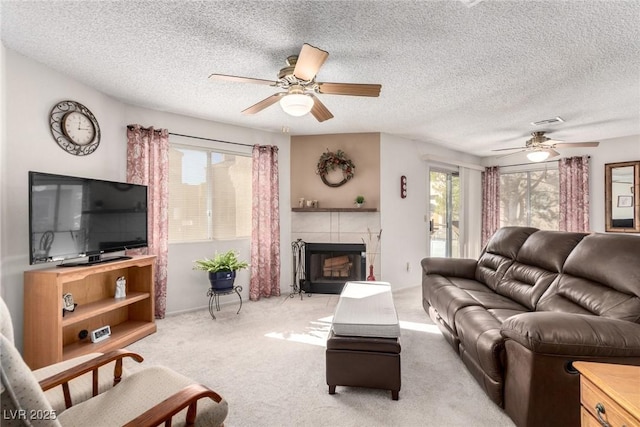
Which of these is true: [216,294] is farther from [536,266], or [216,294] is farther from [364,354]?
[536,266]

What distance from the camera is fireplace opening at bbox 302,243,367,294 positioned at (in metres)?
4.77

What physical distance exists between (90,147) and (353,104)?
9.19ft

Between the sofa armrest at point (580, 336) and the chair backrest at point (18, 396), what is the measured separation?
1.97 m

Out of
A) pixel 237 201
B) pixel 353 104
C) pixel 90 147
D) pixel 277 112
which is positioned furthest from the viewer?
pixel 237 201

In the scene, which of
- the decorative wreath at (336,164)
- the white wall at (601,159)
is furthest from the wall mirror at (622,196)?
the decorative wreath at (336,164)

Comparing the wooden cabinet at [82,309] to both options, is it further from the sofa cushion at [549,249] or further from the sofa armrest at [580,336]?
the sofa cushion at [549,249]

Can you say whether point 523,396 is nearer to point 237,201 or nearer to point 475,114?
point 475,114

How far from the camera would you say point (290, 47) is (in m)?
2.27

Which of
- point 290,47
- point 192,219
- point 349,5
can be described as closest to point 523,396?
point 349,5

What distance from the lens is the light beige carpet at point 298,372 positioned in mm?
1863

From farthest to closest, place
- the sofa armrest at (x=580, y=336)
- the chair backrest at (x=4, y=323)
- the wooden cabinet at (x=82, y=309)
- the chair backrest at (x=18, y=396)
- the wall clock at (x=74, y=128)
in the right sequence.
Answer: the wall clock at (x=74, y=128) < the wooden cabinet at (x=82, y=309) < the sofa armrest at (x=580, y=336) < the chair backrest at (x=4, y=323) < the chair backrest at (x=18, y=396)

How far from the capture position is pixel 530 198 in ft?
20.8

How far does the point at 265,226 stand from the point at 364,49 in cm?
289

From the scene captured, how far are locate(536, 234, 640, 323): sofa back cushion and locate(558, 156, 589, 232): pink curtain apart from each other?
403 centimetres
